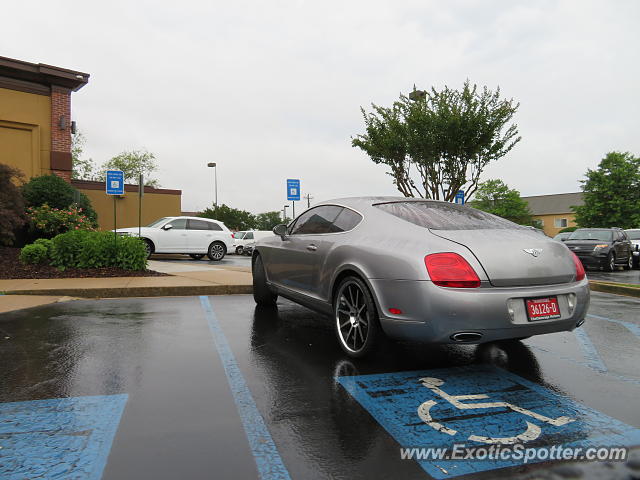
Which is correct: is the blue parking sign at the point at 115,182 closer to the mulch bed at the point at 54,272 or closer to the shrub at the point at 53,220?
the mulch bed at the point at 54,272

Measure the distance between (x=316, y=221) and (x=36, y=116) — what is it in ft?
55.7

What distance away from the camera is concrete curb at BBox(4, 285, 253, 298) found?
24.9 ft

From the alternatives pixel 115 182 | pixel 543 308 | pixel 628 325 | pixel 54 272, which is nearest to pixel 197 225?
pixel 115 182

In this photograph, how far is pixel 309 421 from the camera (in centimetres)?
277

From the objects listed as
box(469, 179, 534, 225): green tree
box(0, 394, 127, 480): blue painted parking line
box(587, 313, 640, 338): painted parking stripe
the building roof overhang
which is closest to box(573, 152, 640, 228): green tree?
box(469, 179, 534, 225): green tree

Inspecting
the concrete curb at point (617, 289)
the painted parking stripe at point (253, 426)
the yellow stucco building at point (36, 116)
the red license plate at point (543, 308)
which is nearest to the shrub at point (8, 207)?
the yellow stucco building at point (36, 116)

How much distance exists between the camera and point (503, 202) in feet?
226

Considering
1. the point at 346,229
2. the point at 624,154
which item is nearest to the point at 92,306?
the point at 346,229

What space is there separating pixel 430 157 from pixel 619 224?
130 ft

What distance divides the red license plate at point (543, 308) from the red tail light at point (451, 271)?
47 centimetres

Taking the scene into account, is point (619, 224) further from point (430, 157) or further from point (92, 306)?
point (92, 306)

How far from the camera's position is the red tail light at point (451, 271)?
3.37 metres

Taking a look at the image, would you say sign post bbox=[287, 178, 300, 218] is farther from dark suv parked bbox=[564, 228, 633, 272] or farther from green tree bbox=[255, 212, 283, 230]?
green tree bbox=[255, 212, 283, 230]

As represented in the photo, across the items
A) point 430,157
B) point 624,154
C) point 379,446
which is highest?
point 624,154
